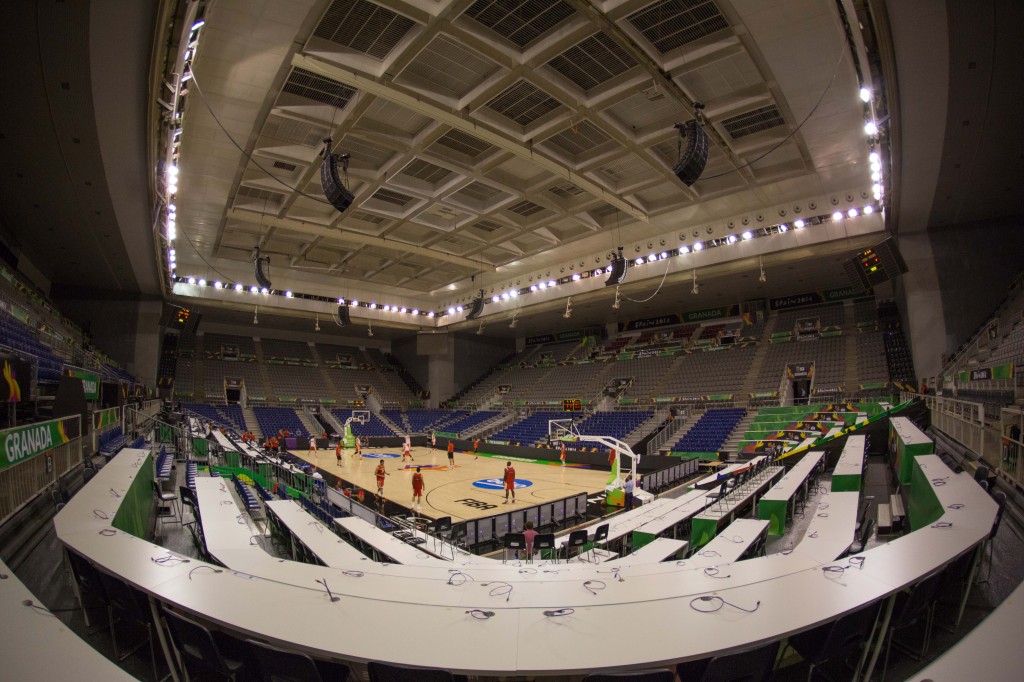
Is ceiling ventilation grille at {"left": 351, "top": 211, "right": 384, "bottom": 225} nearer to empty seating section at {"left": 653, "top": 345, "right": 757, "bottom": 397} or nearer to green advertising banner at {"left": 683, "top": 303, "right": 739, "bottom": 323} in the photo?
empty seating section at {"left": 653, "top": 345, "right": 757, "bottom": 397}

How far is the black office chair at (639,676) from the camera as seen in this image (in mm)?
2100

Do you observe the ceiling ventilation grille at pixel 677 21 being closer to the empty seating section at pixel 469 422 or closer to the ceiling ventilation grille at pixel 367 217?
the ceiling ventilation grille at pixel 367 217

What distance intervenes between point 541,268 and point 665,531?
21.0 metres

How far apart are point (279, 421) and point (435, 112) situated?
2245 centimetres

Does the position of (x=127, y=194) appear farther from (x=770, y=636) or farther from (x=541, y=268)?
(x=541, y=268)

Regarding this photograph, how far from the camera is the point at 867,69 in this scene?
28.5ft

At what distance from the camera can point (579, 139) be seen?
1393 cm

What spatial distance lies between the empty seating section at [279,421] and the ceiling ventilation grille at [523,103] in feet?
68.3

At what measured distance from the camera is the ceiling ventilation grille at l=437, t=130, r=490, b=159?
13508mm

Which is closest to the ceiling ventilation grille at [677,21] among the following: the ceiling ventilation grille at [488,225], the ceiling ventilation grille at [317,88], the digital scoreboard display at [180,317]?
the ceiling ventilation grille at [317,88]

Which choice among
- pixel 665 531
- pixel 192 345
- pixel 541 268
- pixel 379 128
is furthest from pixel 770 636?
pixel 192 345

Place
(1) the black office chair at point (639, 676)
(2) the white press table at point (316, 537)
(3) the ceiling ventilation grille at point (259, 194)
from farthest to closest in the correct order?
(3) the ceiling ventilation grille at point (259, 194)
(2) the white press table at point (316, 537)
(1) the black office chair at point (639, 676)

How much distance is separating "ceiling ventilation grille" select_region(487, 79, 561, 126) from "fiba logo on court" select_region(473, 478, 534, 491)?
36.8 feet

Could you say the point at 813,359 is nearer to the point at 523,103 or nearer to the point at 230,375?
the point at 523,103
